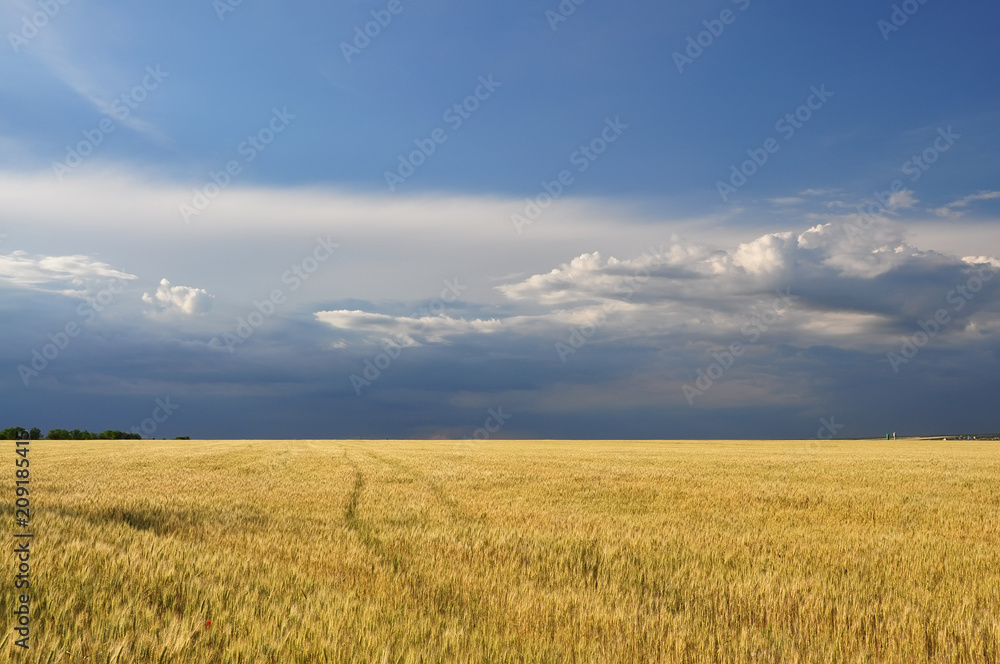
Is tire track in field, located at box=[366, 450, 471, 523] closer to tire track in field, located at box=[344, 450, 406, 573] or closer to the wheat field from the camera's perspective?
the wheat field

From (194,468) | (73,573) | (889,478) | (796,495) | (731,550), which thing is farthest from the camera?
(194,468)

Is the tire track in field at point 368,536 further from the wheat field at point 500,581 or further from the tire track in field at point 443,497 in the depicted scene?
the tire track in field at point 443,497

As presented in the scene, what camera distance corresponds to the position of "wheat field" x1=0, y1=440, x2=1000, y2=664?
19.4 feet

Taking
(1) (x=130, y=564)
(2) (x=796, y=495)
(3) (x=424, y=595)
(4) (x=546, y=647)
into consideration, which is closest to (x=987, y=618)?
(4) (x=546, y=647)

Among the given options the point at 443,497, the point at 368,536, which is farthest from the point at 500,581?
the point at 443,497

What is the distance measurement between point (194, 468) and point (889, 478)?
103 ft

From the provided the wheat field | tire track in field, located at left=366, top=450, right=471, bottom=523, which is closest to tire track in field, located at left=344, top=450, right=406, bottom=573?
the wheat field

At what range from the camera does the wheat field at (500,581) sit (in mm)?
5918

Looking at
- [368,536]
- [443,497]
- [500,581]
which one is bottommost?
[443,497]

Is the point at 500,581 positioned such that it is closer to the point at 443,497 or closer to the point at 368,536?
the point at 368,536

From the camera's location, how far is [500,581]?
27.4 feet

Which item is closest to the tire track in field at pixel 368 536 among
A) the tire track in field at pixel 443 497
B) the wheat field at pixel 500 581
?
the wheat field at pixel 500 581

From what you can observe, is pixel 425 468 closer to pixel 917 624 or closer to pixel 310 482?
pixel 310 482

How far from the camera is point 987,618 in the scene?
7.28m
